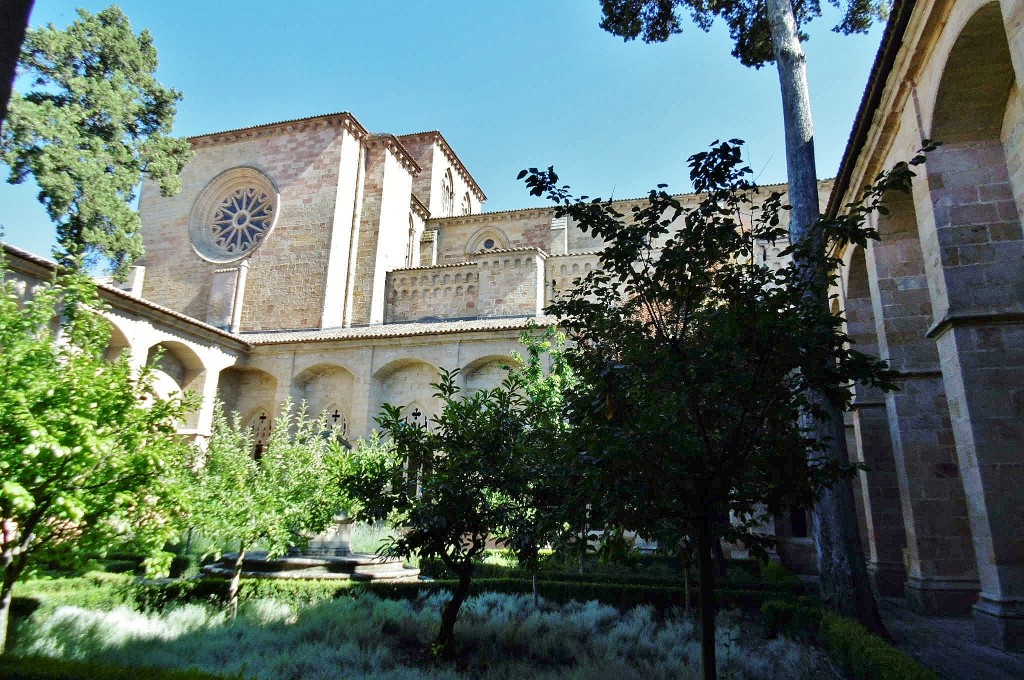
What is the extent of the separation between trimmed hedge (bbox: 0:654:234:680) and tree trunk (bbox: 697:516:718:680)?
9.77ft

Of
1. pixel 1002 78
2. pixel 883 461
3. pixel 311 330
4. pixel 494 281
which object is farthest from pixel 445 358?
pixel 1002 78

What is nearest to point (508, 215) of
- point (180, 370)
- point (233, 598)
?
point (180, 370)

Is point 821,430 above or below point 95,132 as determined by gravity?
below

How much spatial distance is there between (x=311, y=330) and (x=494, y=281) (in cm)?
595

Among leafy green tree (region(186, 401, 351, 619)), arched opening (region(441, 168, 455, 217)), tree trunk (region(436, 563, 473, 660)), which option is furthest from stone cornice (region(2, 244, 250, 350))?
arched opening (region(441, 168, 455, 217))

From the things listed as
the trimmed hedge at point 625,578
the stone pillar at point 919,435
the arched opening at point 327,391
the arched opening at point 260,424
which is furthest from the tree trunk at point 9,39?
the arched opening at point 260,424

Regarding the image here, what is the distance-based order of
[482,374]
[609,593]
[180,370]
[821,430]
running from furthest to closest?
[482,374], [180,370], [609,593], [821,430]

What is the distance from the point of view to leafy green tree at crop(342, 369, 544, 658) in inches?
229

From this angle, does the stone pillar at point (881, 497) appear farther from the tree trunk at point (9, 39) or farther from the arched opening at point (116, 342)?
the arched opening at point (116, 342)

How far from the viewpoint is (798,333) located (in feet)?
11.8

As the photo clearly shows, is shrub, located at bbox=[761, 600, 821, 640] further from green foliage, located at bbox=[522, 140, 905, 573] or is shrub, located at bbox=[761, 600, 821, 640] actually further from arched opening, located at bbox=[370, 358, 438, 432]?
arched opening, located at bbox=[370, 358, 438, 432]

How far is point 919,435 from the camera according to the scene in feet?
27.1

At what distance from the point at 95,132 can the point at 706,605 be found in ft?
65.3

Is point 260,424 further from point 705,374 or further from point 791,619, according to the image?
point 705,374
